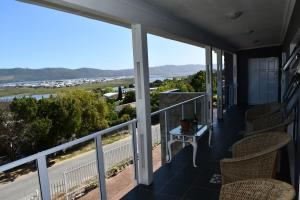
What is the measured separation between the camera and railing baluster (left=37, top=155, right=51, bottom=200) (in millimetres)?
1967

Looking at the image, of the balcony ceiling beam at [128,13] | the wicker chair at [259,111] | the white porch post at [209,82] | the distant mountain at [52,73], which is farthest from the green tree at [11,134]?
the white porch post at [209,82]

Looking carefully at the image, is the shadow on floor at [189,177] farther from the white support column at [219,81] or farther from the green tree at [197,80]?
the green tree at [197,80]

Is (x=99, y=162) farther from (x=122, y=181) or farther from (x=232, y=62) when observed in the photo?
(x=232, y=62)

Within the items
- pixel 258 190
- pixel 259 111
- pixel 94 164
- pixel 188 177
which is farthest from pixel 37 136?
pixel 259 111

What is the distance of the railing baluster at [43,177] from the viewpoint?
197cm

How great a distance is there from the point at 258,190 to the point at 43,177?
164cm

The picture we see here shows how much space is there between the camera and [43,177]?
1990 millimetres

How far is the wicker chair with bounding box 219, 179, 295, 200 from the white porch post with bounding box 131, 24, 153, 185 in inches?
63.9

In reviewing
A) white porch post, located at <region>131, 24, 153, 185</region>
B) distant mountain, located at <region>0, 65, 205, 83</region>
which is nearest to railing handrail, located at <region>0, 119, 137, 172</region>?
white porch post, located at <region>131, 24, 153, 185</region>

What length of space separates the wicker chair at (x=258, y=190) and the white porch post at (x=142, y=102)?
1624 mm

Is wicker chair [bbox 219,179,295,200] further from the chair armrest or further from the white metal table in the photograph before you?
the white metal table

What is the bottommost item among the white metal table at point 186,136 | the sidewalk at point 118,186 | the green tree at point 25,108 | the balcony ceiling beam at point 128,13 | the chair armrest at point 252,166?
the sidewalk at point 118,186

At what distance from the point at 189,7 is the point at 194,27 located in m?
1.41

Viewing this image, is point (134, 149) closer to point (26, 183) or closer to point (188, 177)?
point (188, 177)
